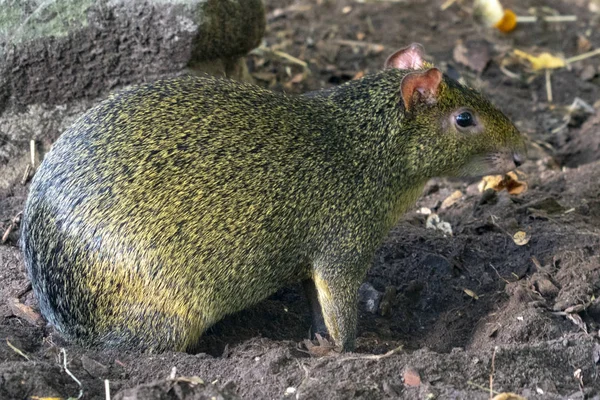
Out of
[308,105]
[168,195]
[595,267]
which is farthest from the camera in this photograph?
[595,267]

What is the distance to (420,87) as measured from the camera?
186 inches

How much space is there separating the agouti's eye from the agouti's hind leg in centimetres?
124

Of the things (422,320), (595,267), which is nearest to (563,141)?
(595,267)

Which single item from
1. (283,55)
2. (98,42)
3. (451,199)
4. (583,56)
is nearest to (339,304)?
(451,199)

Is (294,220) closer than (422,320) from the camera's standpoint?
Yes

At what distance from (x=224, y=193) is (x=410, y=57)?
5.16 ft

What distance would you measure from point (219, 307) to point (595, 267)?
7.54 feet

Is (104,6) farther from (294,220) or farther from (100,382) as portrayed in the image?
(100,382)

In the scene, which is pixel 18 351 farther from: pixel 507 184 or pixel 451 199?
pixel 507 184

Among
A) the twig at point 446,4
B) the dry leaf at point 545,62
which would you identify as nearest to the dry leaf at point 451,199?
the dry leaf at point 545,62

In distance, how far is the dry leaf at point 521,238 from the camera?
5.60 metres

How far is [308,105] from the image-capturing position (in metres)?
4.86

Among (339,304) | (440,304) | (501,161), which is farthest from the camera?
(440,304)

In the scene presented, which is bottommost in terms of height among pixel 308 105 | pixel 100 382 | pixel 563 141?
pixel 563 141
